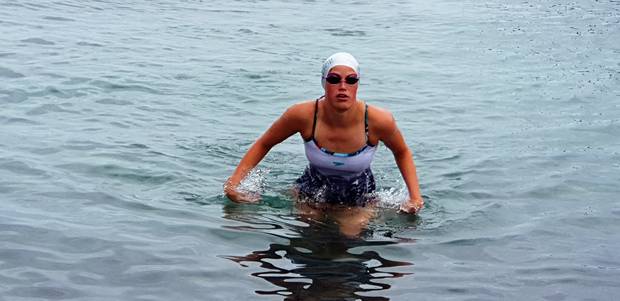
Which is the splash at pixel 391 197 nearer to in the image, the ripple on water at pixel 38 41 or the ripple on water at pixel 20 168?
the ripple on water at pixel 20 168

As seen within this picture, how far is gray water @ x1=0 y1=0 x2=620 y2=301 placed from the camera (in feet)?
23.1

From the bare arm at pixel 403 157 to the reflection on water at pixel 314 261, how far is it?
1.66 ft

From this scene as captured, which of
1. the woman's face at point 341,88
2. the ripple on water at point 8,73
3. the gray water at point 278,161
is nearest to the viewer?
the gray water at point 278,161

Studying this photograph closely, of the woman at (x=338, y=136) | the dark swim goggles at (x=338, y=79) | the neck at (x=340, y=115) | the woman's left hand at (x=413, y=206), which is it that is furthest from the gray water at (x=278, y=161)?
the dark swim goggles at (x=338, y=79)

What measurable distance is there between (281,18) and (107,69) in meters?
8.69

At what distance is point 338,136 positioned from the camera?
8477 millimetres

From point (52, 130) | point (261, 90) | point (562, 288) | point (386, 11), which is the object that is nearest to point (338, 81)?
point (562, 288)

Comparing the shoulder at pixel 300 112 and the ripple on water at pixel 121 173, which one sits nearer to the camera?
the shoulder at pixel 300 112

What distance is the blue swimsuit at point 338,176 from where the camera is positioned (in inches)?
338

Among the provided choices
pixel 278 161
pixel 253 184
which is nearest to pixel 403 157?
pixel 253 184

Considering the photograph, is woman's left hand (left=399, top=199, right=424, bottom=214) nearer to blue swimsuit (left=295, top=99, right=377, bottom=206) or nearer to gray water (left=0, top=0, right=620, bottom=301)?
gray water (left=0, top=0, right=620, bottom=301)

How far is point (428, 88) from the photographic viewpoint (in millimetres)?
16016

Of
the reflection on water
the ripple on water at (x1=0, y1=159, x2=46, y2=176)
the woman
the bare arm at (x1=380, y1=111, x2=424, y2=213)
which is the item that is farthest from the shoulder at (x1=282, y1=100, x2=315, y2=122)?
the ripple on water at (x1=0, y1=159, x2=46, y2=176)

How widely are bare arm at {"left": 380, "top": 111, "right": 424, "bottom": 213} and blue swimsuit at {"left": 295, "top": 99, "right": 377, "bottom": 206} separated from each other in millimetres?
234
